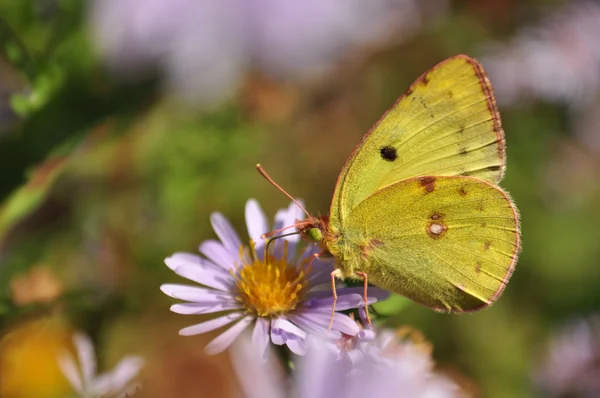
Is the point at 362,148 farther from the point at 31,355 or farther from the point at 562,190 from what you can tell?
the point at 562,190

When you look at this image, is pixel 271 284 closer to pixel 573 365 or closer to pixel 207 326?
pixel 207 326

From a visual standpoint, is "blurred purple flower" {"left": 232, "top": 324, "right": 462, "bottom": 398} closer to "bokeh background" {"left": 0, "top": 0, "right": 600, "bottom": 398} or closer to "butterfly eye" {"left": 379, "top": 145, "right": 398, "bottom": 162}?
"bokeh background" {"left": 0, "top": 0, "right": 600, "bottom": 398}

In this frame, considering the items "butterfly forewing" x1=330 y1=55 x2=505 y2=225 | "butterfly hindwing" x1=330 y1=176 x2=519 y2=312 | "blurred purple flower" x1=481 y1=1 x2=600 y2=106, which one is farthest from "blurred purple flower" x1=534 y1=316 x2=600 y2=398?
"butterfly forewing" x1=330 y1=55 x2=505 y2=225

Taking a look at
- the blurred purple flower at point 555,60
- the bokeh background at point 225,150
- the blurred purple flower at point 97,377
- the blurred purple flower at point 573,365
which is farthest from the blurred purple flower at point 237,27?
the blurred purple flower at point 555,60

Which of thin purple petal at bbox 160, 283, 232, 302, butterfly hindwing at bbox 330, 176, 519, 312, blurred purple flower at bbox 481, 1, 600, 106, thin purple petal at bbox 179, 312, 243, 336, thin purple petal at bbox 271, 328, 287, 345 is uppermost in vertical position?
thin purple petal at bbox 160, 283, 232, 302

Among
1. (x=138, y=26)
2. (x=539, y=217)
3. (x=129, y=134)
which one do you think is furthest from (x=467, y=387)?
(x=539, y=217)

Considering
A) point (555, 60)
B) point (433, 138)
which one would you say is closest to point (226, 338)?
point (433, 138)
